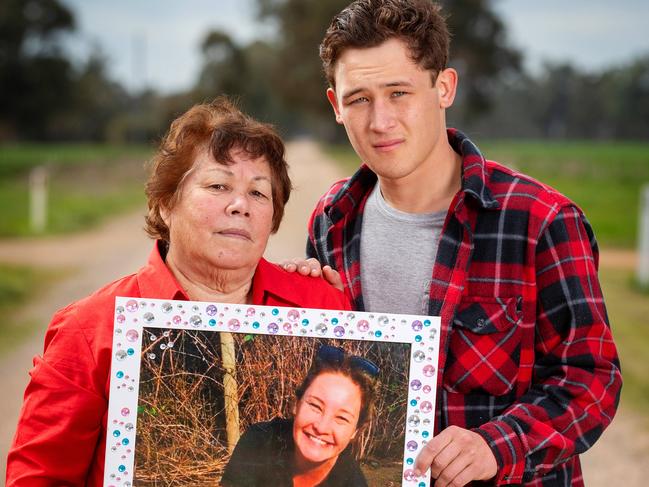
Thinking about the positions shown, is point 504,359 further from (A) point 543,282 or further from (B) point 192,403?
(B) point 192,403

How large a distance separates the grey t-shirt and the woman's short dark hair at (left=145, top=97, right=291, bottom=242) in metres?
0.44

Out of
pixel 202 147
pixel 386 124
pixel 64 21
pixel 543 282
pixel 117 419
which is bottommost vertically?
pixel 117 419

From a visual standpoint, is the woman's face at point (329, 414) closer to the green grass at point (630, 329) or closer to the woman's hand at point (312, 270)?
the woman's hand at point (312, 270)

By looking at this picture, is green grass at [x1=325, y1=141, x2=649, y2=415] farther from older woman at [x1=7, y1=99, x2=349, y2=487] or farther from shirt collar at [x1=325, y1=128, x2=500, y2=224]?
older woman at [x1=7, y1=99, x2=349, y2=487]

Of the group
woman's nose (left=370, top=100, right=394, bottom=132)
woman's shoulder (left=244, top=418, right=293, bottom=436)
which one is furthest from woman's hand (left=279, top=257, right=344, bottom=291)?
woman's shoulder (left=244, top=418, right=293, bottom=436)

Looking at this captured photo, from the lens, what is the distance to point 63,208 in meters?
20.0

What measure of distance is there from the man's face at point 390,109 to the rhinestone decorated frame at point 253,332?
0.63m

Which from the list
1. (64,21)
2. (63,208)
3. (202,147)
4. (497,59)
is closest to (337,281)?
(202,147)

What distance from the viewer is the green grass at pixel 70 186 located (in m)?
17.5

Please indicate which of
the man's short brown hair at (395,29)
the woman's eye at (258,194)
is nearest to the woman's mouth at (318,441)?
the woman's eye at (258,194)

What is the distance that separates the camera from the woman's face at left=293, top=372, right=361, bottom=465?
1936 mm

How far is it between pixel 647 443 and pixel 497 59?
42.4 meters

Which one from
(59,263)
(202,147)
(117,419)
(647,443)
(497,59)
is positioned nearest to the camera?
(117,419)

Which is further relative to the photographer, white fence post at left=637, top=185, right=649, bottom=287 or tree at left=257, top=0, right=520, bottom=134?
tree at left=257, top=0, right=520, bottom=134
